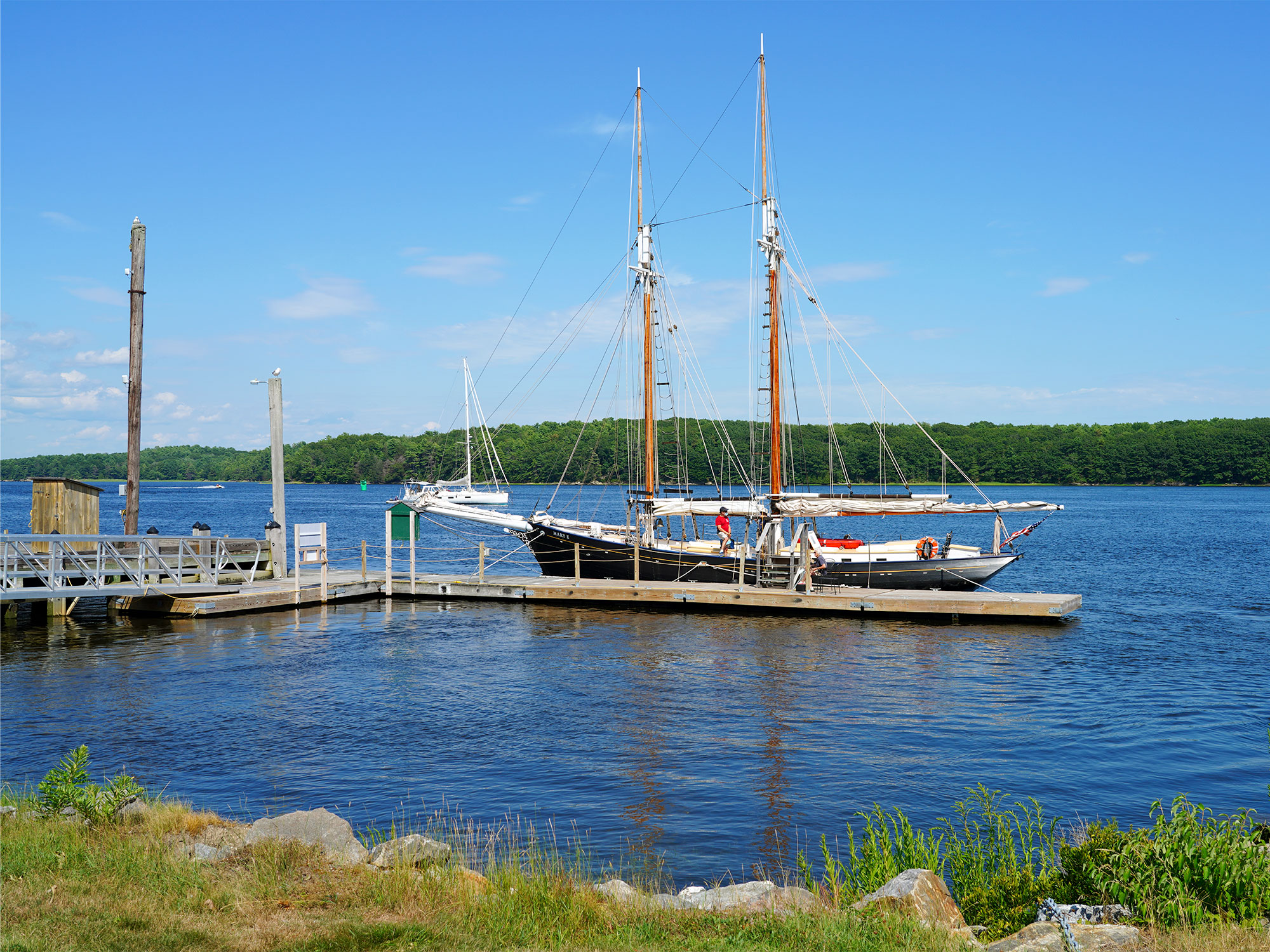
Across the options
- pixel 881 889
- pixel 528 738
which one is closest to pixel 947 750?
pixel 528 738

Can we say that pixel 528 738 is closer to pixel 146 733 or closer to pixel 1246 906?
pixel 146 733

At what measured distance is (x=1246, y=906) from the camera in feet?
21.8

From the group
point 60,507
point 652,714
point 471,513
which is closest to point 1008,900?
point 652,714

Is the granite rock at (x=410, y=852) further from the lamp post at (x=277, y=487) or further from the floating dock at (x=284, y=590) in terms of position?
the lamp post at (x=277, y=487)

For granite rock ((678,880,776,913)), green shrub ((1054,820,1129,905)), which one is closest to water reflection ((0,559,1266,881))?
granite rock ((678,880,776,913))

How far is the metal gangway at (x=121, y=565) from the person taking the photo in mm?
23109

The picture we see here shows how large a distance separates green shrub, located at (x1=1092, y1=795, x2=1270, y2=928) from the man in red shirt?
25702 mm

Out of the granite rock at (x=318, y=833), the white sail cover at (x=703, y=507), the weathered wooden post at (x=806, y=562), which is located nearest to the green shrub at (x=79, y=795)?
the granite rock at (x=318, y=833)

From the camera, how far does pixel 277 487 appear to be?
30625 mm

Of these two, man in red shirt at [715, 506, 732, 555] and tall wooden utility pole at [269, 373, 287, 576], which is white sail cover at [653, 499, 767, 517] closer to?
man in red shirt at [715, 506, 732, 555]

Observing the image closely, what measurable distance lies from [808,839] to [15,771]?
36.4 ft

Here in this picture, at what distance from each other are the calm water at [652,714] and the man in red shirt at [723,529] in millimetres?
4549

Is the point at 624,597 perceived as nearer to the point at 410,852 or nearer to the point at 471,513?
the point at 471,513

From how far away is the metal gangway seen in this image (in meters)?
23.1
